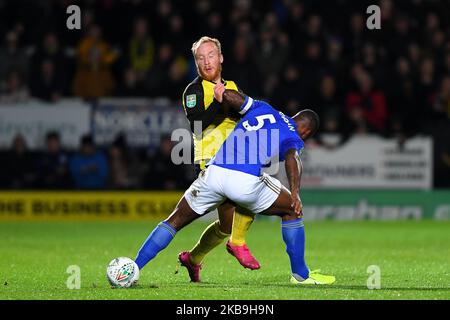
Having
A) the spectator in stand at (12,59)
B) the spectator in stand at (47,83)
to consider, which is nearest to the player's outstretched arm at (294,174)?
the spectator in stand at (47,83)

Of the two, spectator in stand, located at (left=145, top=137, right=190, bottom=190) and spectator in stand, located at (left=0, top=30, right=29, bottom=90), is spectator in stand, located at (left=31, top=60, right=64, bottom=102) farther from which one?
spectator in stand, located at (left=145, top=137, right=190, bottom=190)

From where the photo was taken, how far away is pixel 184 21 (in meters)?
18.3

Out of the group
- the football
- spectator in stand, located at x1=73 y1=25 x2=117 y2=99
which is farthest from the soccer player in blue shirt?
spectator in stand, located at x1=73 y1=25 x2=117 y2=99

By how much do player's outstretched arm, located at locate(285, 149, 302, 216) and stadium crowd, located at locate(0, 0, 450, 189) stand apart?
8430 mm

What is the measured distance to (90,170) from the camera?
54.7 feet

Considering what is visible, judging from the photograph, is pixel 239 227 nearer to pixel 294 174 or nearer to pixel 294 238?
pixel 294 238

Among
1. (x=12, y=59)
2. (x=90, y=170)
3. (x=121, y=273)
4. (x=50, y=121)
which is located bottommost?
(x=121, y=273)

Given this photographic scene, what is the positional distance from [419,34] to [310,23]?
6.89ft

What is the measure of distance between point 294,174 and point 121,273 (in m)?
1.59

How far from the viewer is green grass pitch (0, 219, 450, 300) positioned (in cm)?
801

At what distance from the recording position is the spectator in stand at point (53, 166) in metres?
16.5

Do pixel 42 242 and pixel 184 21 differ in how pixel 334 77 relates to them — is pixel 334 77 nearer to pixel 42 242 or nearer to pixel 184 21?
pixel 184 21

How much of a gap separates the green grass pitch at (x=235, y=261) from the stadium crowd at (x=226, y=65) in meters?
1.24

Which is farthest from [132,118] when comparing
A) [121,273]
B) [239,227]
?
[121,273]
